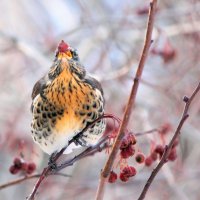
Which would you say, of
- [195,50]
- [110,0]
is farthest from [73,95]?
[110,0]

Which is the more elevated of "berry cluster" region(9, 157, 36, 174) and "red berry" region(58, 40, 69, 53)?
"red berry" region(58, 40, 69, 53)

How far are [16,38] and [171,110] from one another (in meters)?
1.66

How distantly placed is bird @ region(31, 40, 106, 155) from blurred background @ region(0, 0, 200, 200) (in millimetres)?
1259

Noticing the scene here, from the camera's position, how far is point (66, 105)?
3.34 meters

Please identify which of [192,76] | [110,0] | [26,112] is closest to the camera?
[192,76]

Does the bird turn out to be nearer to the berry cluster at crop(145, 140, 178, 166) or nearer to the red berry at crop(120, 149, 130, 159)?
the berry cluster at crop(145, 140, 178, 166)

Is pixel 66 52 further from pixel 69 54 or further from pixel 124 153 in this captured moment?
pixel 124 153

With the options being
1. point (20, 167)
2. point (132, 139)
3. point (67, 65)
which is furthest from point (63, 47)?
point (132, 139)

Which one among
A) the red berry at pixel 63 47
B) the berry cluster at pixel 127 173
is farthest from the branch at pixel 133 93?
the red berry at pixel 63 47

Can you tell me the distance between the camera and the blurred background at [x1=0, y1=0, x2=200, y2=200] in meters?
5.27

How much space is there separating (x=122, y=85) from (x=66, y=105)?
96.7 inches

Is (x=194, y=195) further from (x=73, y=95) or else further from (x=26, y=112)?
(x=73, y=95)

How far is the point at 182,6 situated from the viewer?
646 cm

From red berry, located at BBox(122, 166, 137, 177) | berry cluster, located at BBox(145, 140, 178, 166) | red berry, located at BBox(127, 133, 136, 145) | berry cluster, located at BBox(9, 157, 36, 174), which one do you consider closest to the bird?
berry cluster, located at BBox(9, 157, 36, 174)
